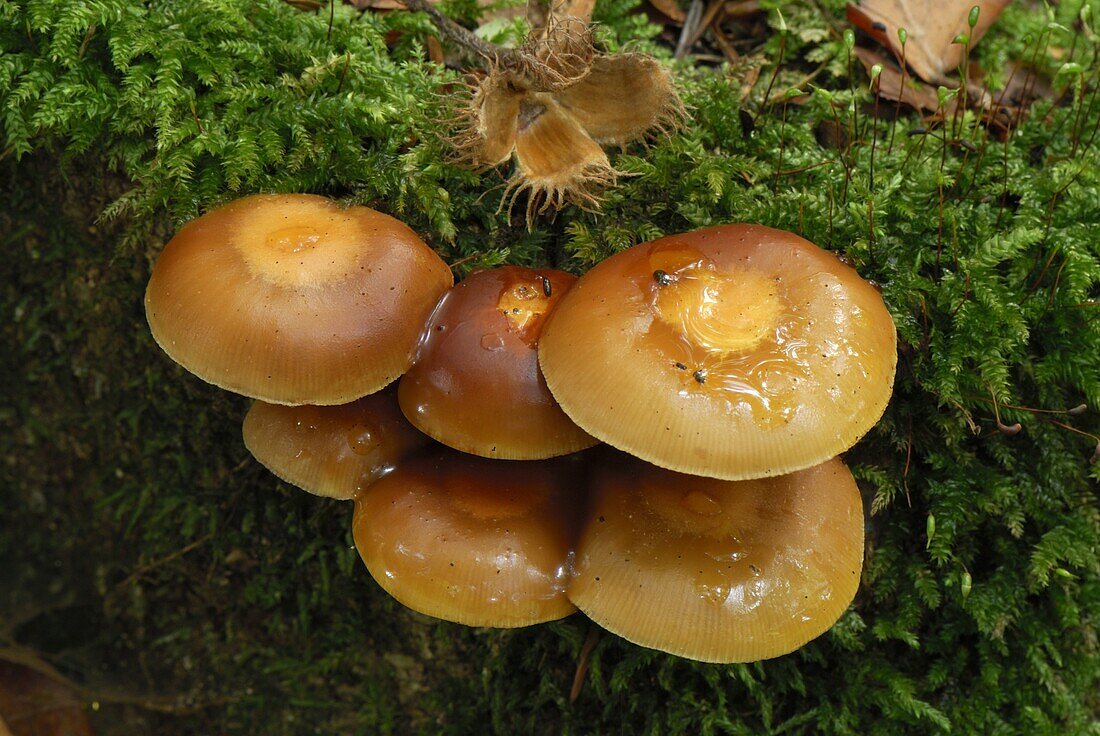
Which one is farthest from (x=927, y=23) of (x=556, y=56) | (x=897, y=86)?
(x=556, y=56)

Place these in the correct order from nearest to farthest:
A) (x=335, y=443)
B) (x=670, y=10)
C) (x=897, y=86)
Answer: (x=335, y=443) → (x=897, y=86) → (x=670, y=10)

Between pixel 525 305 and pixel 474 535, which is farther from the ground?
pixel 525 305

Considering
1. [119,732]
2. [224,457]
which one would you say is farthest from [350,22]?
[119,732]

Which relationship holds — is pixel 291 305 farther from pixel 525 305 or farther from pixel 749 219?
pixel 749 219

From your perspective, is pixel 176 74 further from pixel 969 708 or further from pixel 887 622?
pixel 969 708

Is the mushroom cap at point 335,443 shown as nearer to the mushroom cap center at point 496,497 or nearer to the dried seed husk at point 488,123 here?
the mushroom cap center at point 496,497

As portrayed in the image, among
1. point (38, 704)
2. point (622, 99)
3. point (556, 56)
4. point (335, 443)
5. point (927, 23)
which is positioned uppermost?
point (927, 23)
